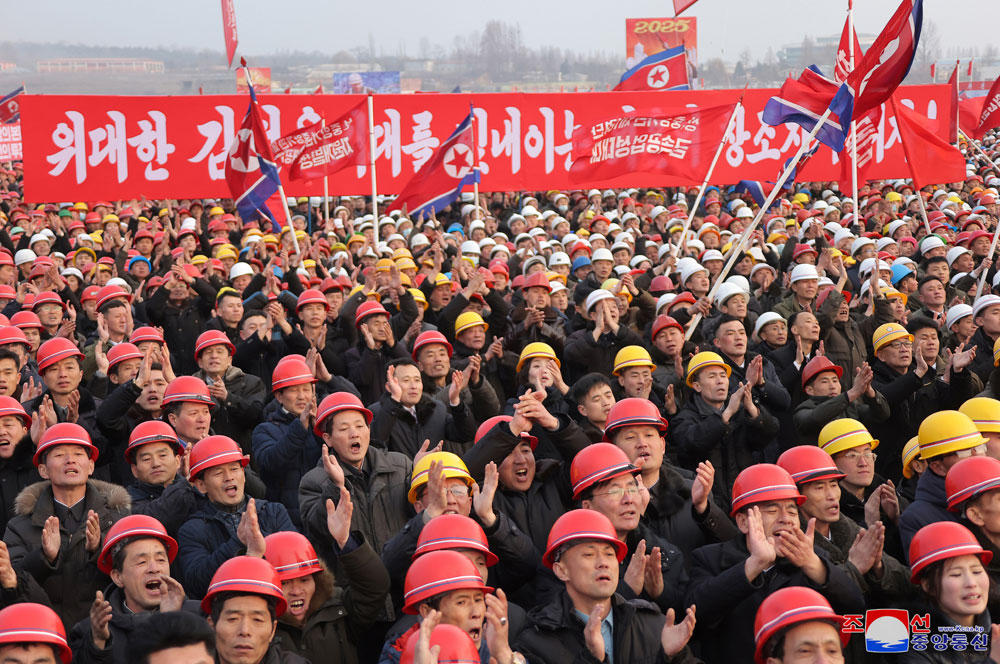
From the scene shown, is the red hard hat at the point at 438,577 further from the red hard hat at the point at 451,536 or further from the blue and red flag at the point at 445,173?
the blue and red flag at the point at 445,173

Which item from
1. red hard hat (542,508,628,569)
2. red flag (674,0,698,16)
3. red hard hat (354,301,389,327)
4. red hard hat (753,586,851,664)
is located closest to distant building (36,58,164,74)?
red flag (674,0,698,16)

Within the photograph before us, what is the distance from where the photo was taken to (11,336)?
8773 millimetres

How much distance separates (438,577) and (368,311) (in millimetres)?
5125

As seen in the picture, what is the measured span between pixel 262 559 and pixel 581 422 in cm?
327

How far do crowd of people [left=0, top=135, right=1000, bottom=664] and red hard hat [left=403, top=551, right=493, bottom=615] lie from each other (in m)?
0.01

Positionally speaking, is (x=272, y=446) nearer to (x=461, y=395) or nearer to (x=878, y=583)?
(x=461, y=395)

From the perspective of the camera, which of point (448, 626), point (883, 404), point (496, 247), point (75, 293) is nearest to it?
point (448, 626)

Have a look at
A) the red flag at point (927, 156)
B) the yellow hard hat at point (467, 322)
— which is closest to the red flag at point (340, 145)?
the yellow hard hat at point (467, 322)

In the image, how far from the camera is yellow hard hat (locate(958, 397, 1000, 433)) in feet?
20.2

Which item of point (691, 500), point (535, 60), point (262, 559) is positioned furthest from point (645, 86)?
point (535, 60)

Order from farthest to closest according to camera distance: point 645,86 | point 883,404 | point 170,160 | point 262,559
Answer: point 645,86, point 170,160, point 883,404, point 262,559

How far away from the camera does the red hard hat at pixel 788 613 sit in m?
4.07

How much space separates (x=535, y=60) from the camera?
6068 inches

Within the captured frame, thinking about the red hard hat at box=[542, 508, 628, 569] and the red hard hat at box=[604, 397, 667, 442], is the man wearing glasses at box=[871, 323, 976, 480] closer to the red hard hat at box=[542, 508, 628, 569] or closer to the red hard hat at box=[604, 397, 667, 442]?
the red hard hat at box=[604, 397, 667, 442]
